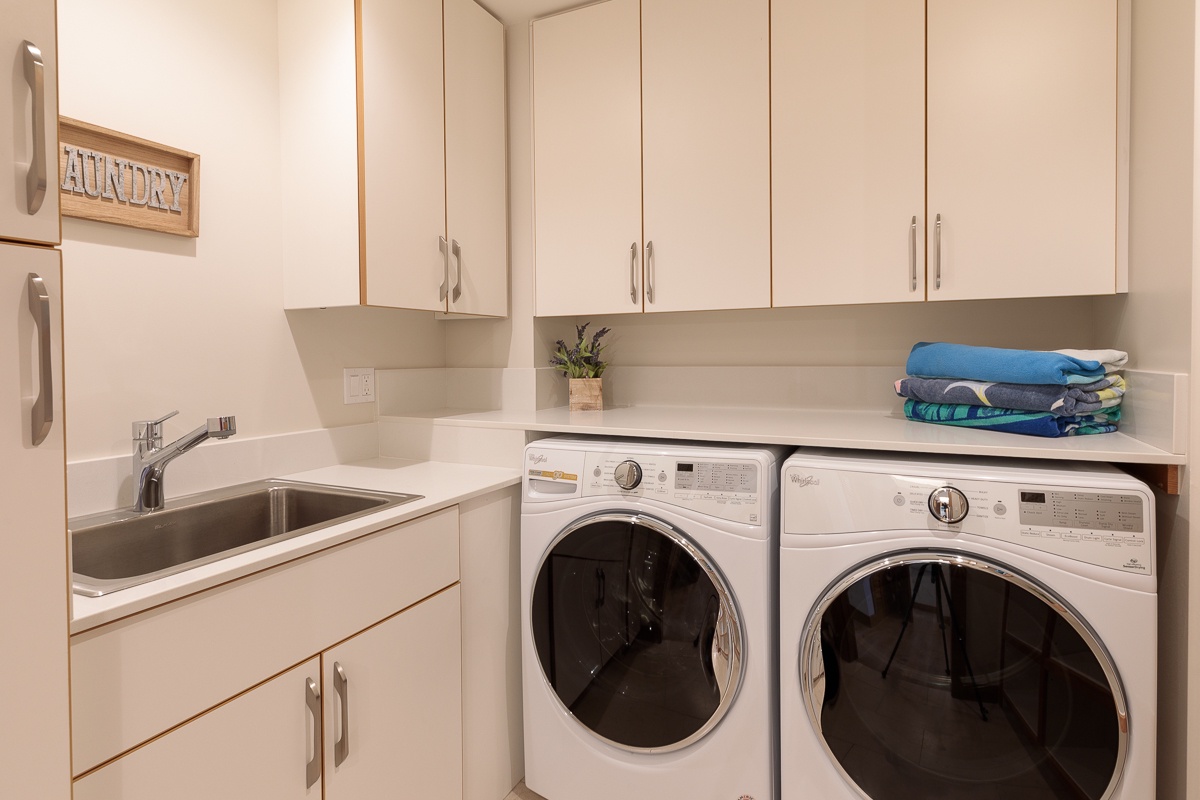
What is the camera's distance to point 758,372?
2.20 meters

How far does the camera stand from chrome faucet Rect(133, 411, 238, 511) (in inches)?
54.7

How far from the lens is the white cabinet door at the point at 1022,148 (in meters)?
1.52

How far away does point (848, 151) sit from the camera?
69.4 inches

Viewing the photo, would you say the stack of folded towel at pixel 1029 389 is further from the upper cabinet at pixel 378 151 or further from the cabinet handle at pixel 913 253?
the upper cabinet at pixel 378 151

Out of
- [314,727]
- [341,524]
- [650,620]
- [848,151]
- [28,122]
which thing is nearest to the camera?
[28,122]

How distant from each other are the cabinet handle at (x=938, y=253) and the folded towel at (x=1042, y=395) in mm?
282

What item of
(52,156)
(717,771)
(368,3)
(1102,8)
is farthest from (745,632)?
(368,3)

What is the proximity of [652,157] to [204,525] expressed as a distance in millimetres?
1604

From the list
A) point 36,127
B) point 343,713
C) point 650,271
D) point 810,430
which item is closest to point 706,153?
point 650,271

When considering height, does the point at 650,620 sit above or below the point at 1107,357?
below

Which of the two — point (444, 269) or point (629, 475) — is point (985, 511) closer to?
point (629, 475)

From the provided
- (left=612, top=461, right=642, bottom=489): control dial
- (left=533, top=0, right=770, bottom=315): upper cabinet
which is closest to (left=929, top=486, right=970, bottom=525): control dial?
(left=612, top=461, right=642, bottom=489): control dial

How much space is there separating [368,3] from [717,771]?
6.87ft

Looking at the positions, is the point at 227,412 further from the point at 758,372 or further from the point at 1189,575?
the point at 1189,575
